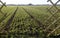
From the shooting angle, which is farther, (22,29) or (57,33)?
(22,29)

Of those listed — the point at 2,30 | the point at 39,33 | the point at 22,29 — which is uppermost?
the point at 22,29

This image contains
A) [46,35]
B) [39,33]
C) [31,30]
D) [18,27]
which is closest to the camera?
[46,35]

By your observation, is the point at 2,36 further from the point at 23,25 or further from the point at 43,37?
the point at 23,25

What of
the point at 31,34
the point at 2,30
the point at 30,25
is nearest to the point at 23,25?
the point at 30,25

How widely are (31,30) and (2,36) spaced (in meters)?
5.31

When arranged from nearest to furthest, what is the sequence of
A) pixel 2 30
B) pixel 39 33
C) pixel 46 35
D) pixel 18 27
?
pixel 2 30 < pixel 46 35 < pixel 39 33 < pixel 18 27

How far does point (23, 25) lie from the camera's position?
32844 mm

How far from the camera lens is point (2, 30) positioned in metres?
21.9

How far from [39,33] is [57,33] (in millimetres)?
2073

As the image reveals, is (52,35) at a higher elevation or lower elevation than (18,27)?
lower

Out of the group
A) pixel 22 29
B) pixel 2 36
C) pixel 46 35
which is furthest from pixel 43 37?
pixel 22 29

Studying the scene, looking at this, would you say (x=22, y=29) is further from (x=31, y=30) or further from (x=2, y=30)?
(x=2, y=30)

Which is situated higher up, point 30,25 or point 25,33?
point 30,25

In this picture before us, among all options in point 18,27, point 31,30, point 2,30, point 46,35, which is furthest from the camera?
point 18,27
